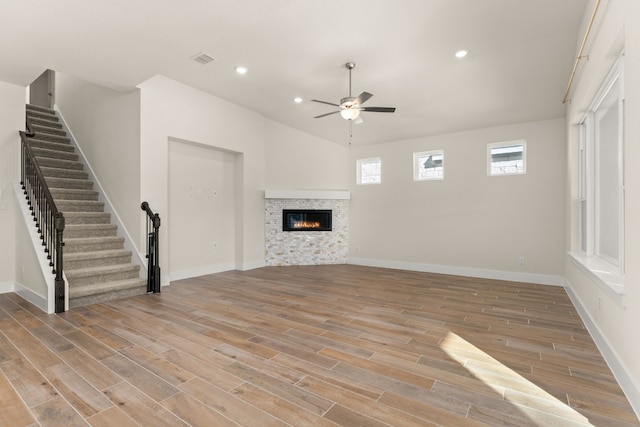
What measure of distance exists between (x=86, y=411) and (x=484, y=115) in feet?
21.1

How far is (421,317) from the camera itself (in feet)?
12.5

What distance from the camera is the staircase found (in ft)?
14.4

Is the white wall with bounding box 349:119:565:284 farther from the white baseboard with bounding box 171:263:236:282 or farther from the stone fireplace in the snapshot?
the white baseboard with bounding box 171:263:236:282

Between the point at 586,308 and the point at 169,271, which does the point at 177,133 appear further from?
the point at 586,308

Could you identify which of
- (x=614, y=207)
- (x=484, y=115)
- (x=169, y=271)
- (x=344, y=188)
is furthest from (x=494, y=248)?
(x=169, y=271)

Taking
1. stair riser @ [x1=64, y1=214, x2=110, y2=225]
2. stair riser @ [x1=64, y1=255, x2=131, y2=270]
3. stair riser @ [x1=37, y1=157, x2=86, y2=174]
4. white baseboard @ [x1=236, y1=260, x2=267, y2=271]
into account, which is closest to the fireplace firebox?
white baseboard @ [x1=236, y1=260, x2=267, y2=271]

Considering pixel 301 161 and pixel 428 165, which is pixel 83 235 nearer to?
pixel 301 161

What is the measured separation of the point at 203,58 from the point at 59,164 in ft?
11.9

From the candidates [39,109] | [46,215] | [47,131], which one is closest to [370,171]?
[46,215]

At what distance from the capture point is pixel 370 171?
7953 mm

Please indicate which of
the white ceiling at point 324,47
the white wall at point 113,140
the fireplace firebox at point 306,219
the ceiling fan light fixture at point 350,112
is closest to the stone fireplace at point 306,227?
the fireplace firebox at point 306,219

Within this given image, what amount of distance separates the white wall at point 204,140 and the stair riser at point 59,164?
2.09 meters

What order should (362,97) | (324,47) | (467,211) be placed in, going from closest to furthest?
(324,47)
(362,97)
(467,211)

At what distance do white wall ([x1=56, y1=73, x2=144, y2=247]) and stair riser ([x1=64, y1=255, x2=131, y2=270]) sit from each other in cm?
33
